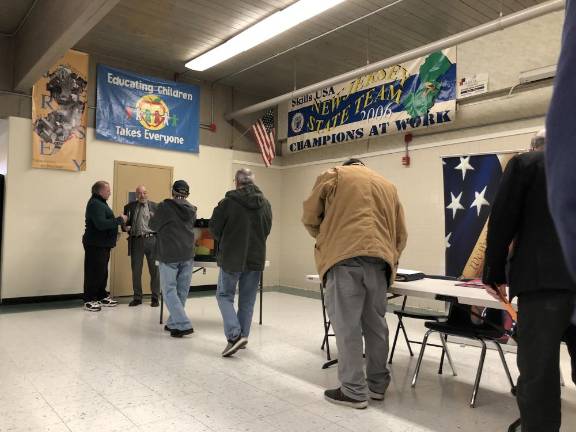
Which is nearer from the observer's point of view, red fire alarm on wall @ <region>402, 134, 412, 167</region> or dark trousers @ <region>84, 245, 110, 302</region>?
dark trousers @ <region>84, 245, 110, 302</region>

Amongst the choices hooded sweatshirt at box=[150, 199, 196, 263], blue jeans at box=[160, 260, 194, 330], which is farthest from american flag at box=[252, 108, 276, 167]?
blue jeans at box=[160, 260, 194, 330]

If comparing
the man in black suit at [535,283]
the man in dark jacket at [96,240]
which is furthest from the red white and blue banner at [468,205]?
the man in dark jacket at [96,240]

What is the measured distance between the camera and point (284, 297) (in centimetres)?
742

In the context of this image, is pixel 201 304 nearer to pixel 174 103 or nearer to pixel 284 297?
pixel 284 297

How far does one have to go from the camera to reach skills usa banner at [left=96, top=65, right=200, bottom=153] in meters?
6.96

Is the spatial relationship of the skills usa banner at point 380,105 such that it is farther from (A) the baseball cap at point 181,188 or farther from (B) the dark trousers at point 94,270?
(B) the dark trousers at point 94,270

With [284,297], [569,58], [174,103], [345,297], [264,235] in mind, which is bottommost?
[284,297]

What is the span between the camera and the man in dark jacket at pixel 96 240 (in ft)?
18.7

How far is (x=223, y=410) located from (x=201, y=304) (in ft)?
13.0

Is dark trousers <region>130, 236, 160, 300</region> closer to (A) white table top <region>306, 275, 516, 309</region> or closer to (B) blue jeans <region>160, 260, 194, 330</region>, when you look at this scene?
(B) blue jeans <region>160, 260, 194, 330</region>

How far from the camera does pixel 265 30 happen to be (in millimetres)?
5574

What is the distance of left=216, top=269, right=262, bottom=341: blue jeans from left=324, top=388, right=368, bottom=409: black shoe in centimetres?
122

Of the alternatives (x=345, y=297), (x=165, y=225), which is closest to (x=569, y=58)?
(x=345, y=297)

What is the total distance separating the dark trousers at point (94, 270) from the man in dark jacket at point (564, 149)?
6.00m
